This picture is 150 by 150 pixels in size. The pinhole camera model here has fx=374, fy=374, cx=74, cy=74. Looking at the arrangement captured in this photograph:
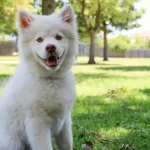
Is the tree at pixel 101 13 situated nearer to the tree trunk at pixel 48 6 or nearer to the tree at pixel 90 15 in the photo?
the tree at pixel 90 15

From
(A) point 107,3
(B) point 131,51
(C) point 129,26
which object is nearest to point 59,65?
(A) point 107,3

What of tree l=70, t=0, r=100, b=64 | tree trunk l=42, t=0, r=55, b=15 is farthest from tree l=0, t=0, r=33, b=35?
tree trunk l=42, t=0, r=55, b=15

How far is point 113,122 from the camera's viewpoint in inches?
209

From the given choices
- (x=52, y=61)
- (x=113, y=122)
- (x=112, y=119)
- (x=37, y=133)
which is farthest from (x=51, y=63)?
(x=112, y=119)

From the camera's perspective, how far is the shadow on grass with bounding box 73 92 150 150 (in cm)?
441

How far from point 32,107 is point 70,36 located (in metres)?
0.70

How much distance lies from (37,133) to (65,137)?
18.9 inches

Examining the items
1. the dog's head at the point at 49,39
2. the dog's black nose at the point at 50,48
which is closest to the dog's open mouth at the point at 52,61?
the dog's head at the point at 49,39

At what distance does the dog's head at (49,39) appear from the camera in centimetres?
313

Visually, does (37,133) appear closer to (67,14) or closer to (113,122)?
(67,14)

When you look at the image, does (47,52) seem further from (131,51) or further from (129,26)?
(131,51)

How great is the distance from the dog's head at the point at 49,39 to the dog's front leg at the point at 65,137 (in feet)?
1.87

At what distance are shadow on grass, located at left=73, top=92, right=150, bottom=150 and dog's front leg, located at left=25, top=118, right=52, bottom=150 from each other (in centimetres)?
105

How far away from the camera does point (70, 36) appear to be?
3.27 m
